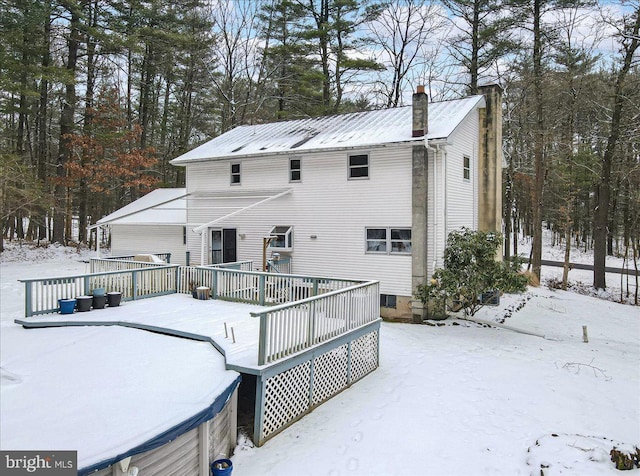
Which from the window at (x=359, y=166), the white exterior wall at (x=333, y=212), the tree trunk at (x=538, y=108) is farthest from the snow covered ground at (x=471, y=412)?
the tree trunk at (x=538, y=108)

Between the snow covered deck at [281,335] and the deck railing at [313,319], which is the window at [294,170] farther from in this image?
the deck railing at [313,319]

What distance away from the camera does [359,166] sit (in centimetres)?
1395

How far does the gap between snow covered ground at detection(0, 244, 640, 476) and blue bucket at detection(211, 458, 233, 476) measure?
36 cm

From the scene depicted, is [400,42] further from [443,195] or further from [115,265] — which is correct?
[115,265]

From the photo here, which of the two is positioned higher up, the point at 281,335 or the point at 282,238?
the point at 282,238

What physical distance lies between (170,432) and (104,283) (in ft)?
25.0

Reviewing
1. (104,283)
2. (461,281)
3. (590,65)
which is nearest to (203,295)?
(104,283)

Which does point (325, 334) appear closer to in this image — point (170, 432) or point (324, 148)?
point (170, 432)

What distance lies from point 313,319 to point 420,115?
323 inches

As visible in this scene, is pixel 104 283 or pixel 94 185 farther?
pixel 94 185

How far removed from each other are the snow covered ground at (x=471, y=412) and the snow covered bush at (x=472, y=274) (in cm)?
107

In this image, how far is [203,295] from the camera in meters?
11.3

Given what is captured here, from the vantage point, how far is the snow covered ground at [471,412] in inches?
220

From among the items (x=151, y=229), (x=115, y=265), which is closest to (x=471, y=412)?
(x=115, y=265)
